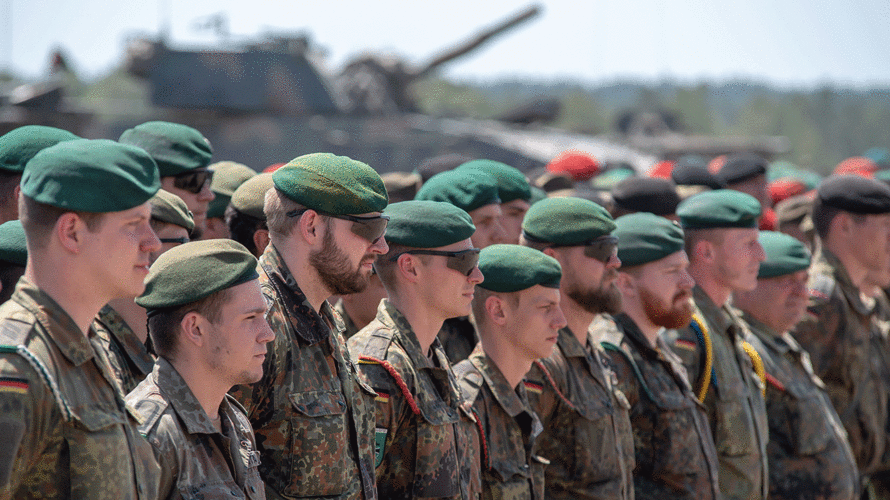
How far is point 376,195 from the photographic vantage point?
338 cm

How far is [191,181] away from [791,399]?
3489mm

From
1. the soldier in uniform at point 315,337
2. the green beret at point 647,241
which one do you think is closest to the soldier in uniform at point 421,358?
the soldier in uniform at point 315,337

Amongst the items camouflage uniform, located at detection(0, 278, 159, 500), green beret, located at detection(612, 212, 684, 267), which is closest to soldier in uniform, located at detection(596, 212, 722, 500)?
green beret, located at detection(612, 212, 684, 267)

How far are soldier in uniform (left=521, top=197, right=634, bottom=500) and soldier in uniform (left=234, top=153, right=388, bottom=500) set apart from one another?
1.20 meters

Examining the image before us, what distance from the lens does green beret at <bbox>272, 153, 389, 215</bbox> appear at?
331 cm

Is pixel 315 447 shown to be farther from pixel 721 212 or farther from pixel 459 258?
pixel 721 212

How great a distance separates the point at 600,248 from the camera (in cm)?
459

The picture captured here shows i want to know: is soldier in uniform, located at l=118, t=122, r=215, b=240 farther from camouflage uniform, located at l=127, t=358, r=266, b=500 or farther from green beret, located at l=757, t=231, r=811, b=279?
green beret, located at l=757, t=231, r=811, b=279

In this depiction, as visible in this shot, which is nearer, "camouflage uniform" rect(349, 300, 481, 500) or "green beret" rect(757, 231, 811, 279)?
"camouflage uniform" rect(349, 300, 481, 500)

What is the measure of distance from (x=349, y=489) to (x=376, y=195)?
958 millimetres

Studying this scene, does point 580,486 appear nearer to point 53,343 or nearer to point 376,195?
point 376,195

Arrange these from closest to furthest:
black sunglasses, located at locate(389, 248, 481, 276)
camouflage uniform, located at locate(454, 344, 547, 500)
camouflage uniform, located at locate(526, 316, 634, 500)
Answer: black sunglasses, located at locate(389, 248, 481, 276) < camouflage uniform, located at locate(454, 344, 547, 500) < camouflage uniform, located at locate(526, 316, 634, 500)

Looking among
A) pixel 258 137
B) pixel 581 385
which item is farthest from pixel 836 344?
pixel 258 137

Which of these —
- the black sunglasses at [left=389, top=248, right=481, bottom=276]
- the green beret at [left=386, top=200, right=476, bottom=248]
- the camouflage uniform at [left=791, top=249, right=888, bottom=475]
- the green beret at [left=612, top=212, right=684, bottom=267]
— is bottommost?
the camouflage uniform at [left=791, top=249, right=888, bottom=475]
